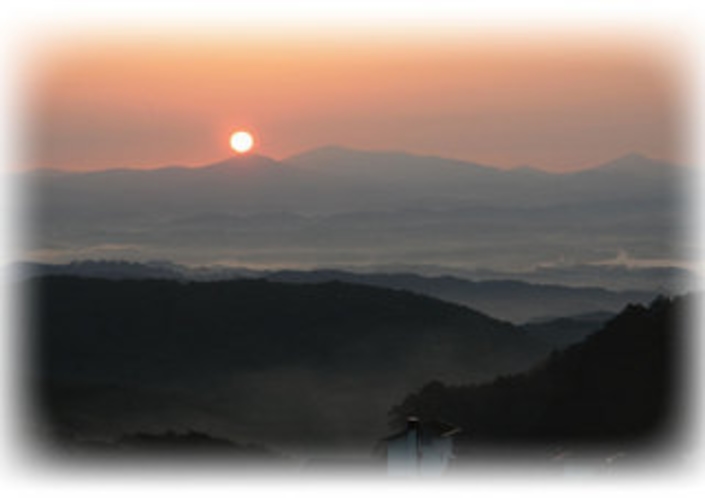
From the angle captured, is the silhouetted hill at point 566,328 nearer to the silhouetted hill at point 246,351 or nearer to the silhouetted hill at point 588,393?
the silhouetted hill at point 588,393

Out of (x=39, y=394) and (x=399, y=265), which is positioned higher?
Result: (x=399, y=265)

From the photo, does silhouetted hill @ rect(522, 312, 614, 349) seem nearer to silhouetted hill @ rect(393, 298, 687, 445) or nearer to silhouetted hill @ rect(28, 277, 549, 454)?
silhouetted hill @ rect(393, 298, 687, 445)

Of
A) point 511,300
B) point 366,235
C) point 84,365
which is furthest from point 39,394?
point 511,300

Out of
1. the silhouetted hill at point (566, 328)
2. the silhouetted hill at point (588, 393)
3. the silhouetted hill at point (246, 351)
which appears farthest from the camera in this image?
the silhouetted hill at point (246, 351)

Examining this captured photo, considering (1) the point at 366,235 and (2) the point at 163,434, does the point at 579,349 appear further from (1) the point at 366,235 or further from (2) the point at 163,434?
(2) the point at 163,434

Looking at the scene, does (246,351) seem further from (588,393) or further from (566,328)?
(588,393)

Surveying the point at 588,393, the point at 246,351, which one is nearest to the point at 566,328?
the point at 588,393

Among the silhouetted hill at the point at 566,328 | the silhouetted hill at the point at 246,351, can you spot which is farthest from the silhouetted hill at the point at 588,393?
the silhouetted hill at the point at 246,351

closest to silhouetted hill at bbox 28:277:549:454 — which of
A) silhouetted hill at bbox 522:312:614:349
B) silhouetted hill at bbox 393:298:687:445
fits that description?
silhouetted hill at bbox 522:312:614:349
